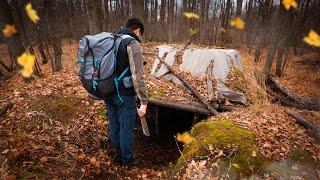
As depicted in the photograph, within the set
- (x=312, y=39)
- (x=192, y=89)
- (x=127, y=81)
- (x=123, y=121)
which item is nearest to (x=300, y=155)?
(x=123, y=121)

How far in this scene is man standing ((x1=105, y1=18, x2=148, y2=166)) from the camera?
4.35m

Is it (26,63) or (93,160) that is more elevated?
(26,63)

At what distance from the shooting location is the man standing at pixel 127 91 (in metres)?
4.35

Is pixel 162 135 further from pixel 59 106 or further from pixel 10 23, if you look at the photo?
pixel 10 23

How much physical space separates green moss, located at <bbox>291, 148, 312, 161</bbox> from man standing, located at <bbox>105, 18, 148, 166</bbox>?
8.55 ft

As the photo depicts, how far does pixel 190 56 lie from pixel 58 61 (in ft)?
19.2

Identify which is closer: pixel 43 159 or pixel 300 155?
pixel 43 159

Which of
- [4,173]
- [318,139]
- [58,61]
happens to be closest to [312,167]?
[318,139]

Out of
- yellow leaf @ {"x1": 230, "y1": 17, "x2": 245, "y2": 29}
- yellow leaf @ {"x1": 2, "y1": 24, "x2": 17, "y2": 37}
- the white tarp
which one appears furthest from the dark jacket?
yellow leaf @ {"x1": 230, "y1": 17, "x2": 245, "y2": 29}

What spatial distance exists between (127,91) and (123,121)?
21.3 inches

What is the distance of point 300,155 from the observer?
4934 millimetres

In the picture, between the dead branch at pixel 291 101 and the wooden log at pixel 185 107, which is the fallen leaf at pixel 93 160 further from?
the dead branch at pixel 291 101

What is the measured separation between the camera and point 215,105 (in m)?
7.02

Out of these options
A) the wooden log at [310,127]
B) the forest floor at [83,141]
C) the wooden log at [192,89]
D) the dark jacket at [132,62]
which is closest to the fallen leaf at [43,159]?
the forest floor at [83,141]
